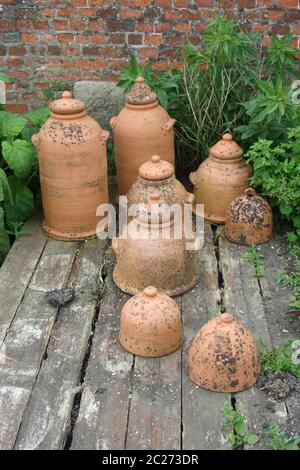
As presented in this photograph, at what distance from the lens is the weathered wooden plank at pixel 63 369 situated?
291 centimetres

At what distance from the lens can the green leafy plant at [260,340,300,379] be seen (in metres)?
3.22

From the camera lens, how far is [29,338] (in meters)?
3.53

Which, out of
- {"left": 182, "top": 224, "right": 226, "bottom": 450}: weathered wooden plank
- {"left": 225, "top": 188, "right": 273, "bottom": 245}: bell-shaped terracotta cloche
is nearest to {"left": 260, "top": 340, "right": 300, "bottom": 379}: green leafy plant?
{"left": 182, "top": 224, "right": 226, "bottom": 450}: weathered wooden plank

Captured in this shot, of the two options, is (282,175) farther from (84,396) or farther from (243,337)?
(84,396)

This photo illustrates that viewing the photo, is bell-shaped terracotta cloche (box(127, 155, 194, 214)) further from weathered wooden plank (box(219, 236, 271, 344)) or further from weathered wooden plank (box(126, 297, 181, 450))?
weathered wooden plank (box(126, 297, 181, 450))

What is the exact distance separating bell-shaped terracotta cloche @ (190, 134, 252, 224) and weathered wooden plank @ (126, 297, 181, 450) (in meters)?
1.46

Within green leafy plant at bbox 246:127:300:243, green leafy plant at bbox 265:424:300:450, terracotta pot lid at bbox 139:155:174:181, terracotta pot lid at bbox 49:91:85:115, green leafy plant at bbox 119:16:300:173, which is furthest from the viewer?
green leafy plant at bbox 119:16:300:173

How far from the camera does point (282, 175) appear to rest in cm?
428

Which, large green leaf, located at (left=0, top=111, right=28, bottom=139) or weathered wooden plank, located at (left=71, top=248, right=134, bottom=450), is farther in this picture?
large green leaf, located at (left=0, top=111, right=28, bottom=139)

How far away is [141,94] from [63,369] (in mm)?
2134

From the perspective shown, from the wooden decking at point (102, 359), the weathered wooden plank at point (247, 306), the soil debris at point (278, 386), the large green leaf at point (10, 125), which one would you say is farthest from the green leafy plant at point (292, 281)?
the large green leaf at point (10, 125)

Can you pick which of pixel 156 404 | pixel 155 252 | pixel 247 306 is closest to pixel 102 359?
pixel 156 404
